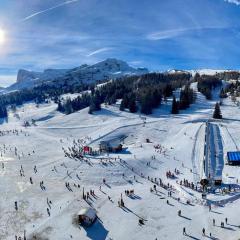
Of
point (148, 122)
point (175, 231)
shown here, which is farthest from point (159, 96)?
point (175, 231)

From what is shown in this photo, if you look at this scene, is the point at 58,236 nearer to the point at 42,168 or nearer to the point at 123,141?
the point at 42,168

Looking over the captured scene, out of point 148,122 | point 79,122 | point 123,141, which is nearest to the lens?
point 123,141

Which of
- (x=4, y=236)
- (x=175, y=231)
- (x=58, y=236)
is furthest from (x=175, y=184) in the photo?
(x=4, y=236)

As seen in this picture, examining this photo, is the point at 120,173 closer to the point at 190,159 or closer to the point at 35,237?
the point at 190,159

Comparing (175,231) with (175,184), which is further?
(175,184)

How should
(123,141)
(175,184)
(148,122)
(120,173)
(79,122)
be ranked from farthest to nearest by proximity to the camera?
(79,122) → (148,122) → (123,141) → (120,173) → (175,184)

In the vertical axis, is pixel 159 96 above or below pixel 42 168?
above
